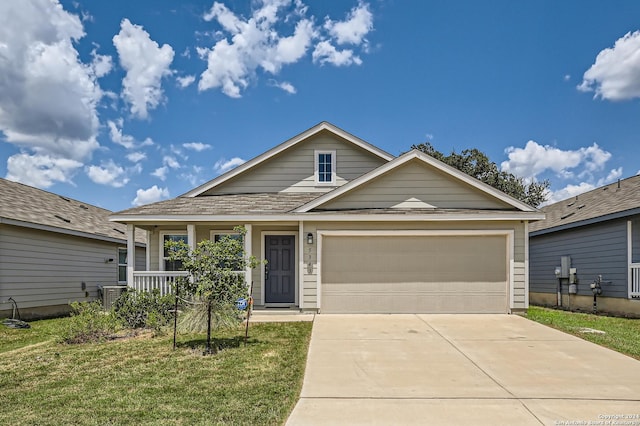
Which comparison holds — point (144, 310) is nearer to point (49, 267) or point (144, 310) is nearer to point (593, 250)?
point (49, 267)

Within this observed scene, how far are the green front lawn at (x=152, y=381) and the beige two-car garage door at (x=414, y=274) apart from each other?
2905 mm

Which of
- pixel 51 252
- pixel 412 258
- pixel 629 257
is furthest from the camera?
pixel 51 252

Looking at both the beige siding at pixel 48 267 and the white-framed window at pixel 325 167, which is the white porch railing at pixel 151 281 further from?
the white-framed window at pixel 325 167

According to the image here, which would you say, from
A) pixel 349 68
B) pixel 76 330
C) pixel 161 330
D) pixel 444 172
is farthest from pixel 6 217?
pixel 349 68

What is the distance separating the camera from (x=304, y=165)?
13391 mm

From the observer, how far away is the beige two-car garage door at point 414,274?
10875 mm

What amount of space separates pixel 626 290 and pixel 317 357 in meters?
10.3

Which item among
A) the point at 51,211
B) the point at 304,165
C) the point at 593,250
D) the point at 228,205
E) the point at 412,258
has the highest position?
the point at 304,165

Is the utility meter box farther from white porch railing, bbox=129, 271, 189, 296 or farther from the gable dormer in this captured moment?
white porch railing, bbox=129, 271, 189, 296

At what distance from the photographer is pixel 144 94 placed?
57.8ft

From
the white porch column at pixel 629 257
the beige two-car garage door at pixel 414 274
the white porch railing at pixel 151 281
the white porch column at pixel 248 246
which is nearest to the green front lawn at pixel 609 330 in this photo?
the white porch column at pixel 629 257

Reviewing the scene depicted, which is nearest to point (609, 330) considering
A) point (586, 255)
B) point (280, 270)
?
point (586, 255)

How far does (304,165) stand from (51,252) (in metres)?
8.16

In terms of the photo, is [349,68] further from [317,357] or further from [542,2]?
[317,357]
